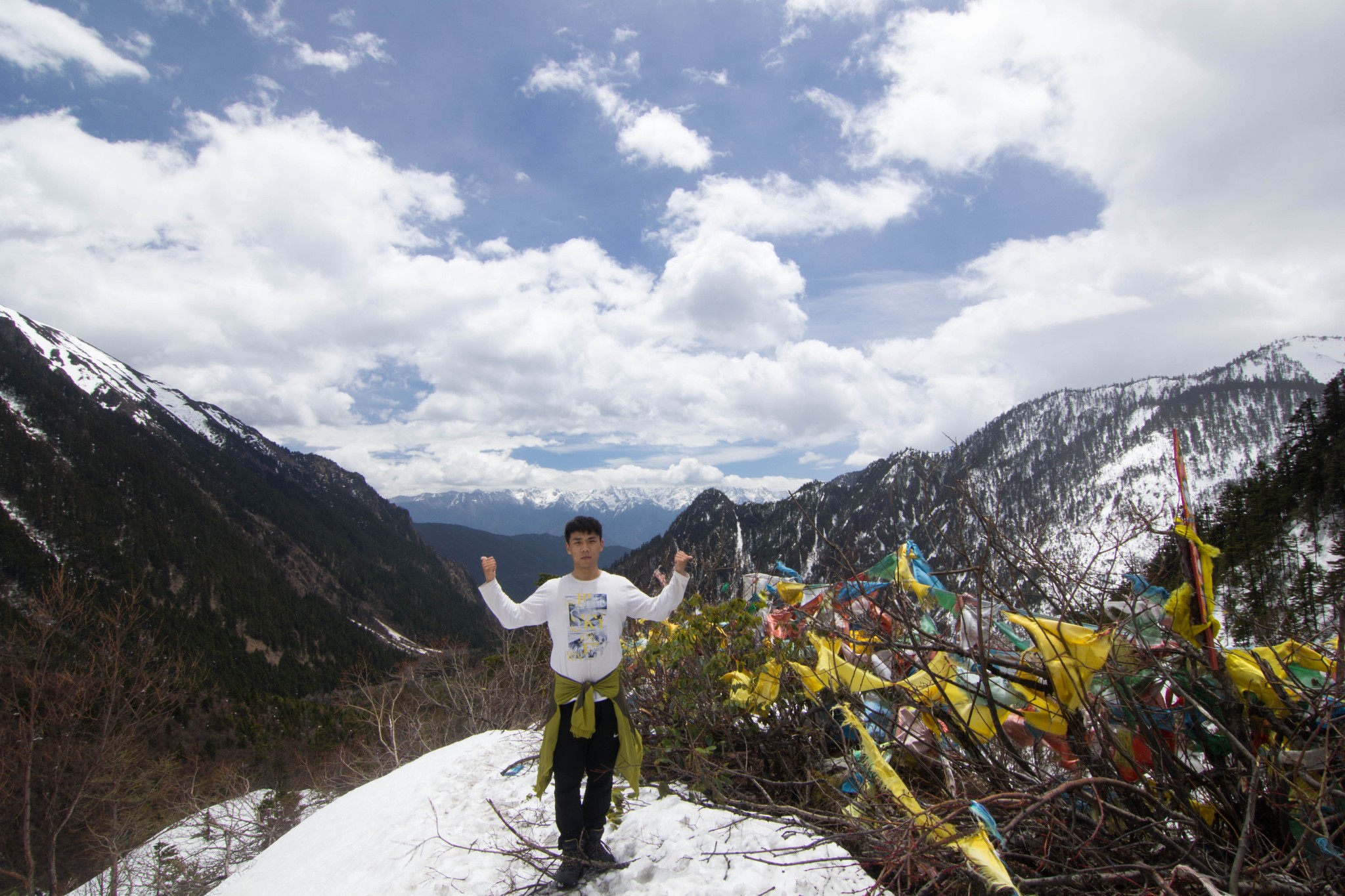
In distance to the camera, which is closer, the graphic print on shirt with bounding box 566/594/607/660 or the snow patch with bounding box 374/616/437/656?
the graphic print on shirt with bounding box 566/594/607/660

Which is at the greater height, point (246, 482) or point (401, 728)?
point (246, 482)

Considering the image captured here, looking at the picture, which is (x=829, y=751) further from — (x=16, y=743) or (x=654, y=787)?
(x=16, y=743)

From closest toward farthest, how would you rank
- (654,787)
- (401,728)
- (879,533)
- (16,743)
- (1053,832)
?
(1053,832)
(879,533)
(654,787)
(16,743)
(401,728)

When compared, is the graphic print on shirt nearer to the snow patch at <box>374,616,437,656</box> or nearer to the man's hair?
the man's hair

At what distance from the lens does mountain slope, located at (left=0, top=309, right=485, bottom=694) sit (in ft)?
306

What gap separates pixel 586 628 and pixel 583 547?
51cm

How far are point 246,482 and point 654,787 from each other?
196 metres

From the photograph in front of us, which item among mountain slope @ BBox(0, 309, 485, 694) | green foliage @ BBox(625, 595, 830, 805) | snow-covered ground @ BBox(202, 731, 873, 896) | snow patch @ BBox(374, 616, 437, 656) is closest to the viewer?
snow-covered ground @ BBox(202, 731, 873, 896)

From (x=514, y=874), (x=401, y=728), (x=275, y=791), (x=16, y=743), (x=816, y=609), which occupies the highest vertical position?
(x=816, y=609)

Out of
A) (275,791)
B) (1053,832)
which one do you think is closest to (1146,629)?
(1053,832)

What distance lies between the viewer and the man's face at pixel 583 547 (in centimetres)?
391

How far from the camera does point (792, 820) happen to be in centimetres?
361

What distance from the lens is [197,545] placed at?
11525cm

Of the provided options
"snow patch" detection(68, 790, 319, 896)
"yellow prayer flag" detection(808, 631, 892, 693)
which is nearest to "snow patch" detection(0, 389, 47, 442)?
"snow patch" detection(68, 790, 319, 896)
